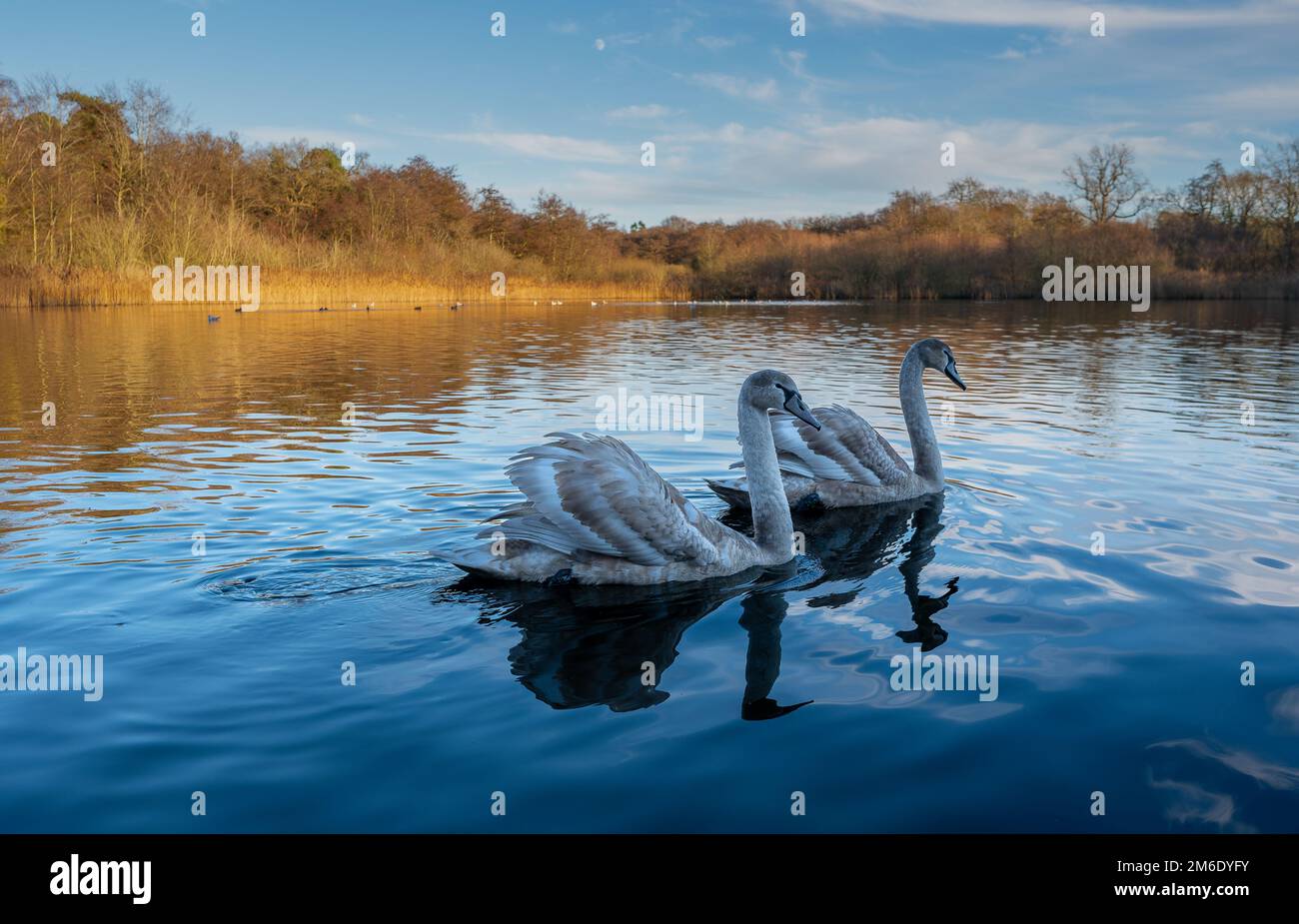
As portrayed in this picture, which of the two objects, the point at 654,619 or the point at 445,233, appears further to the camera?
the point at 445,233

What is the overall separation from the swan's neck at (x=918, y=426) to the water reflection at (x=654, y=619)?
5.32ft

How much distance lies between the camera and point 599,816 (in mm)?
3693

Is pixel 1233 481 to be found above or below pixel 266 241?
below

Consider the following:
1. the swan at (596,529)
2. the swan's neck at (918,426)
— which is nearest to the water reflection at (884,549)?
the swan's neck at (918,426)

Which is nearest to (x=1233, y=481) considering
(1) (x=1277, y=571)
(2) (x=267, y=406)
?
(1) (x=1277, y=571)

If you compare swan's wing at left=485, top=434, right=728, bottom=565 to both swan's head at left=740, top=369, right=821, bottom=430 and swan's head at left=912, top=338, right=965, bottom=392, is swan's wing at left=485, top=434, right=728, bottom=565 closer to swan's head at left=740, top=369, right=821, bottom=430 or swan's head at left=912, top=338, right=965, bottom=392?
swan's head at left=740, top=369, right=821, bottom=430

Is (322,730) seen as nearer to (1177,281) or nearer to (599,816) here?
(599,816)

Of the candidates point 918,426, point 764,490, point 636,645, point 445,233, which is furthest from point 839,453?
point 445,233

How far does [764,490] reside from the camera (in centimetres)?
707

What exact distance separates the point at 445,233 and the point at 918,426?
65.7 metres

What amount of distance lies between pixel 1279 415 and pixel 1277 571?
28.3ft

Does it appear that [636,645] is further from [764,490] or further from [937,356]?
[937,356]

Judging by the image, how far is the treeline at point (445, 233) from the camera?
43.7 metres
